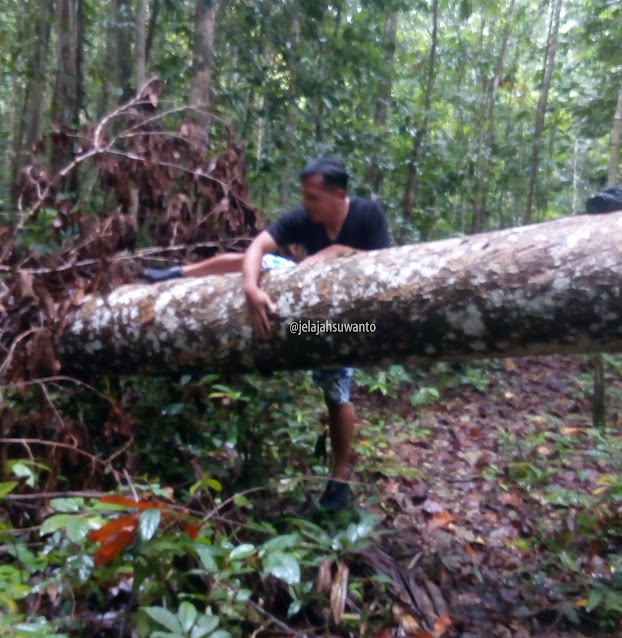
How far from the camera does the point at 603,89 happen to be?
803 cm

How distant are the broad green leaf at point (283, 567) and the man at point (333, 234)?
35.9 inches

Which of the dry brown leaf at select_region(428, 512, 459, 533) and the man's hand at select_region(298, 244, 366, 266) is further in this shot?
the dry brown leaf at select_region(428, 512, 459, 533)

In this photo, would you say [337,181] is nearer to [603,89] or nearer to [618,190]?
[618,190]

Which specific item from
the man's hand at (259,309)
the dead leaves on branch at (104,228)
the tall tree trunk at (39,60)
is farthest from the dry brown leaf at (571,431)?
the tall tree trunk at (39,60)

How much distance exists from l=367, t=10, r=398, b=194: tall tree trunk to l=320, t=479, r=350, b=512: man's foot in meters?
4.83

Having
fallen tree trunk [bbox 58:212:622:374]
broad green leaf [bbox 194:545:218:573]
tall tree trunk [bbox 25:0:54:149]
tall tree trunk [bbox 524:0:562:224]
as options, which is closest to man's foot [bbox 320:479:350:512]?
fallen tree trunk [bbox 58:212:622:374]

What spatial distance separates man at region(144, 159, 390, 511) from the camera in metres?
3.42

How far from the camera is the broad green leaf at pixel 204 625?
6.84 ft

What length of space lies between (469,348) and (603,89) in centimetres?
673

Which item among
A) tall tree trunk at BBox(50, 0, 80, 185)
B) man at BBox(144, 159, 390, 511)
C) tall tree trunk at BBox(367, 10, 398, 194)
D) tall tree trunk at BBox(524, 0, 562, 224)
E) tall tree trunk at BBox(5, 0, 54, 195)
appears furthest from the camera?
tall tree trunk at BBox(524, 0, 562, 224)

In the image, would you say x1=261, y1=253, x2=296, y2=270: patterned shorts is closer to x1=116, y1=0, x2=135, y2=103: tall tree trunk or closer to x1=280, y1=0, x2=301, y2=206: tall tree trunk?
x1=280, y1=0, x2=301, y2=206: tall tree trunk

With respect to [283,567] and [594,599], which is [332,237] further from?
[594,599]

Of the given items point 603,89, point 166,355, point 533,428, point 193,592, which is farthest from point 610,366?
point 193,592

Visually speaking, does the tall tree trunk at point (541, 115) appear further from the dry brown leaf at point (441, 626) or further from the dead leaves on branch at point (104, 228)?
the dry brown leaf at point (441, 626)
